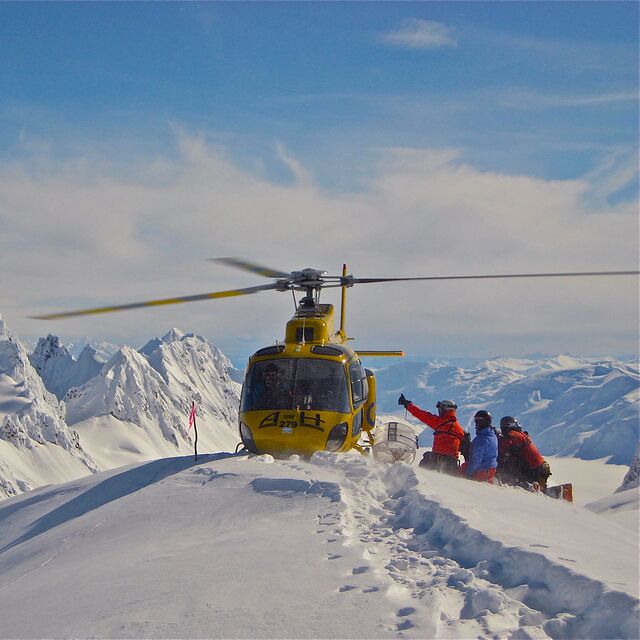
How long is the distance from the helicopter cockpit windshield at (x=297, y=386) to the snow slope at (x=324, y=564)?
262 centimetres

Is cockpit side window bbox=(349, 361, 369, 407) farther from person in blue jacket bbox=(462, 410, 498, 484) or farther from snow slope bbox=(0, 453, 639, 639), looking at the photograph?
snow slope bbox=(0, 453, 639, 639)

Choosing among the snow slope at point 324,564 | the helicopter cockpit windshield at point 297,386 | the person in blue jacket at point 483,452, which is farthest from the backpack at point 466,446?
the snow slope at point 324,564

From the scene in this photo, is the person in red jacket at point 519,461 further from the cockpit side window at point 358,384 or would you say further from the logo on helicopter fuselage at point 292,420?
the logo on helicopter fuselage at point 292,420

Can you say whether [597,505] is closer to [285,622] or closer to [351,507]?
[351,507]

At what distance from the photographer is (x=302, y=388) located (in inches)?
552

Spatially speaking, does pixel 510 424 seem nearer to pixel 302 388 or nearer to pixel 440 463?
pixel 440 463

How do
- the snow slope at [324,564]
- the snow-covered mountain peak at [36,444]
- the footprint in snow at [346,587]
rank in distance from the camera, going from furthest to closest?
1. the snow-covered mountain peak at [36,444]
2. the footprint in snow at [346,587]
3. the snow slope at [324,564]

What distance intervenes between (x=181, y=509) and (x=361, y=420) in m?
6.52

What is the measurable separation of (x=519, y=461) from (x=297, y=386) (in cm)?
533

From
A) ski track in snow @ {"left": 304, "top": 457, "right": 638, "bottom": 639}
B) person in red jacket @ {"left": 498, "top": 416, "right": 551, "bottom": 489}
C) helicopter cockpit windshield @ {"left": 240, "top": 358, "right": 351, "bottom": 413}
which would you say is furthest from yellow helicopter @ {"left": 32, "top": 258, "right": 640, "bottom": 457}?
ski track in snow @ {"left": 304, "top": 457, "right": 638, "bottom": 639}

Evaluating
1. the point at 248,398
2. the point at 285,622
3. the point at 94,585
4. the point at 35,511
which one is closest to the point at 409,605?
the point at 285,622

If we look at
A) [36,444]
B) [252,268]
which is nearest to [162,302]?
[252,268]

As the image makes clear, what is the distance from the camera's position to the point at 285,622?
4762mm

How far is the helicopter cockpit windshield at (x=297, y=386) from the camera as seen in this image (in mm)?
13906
